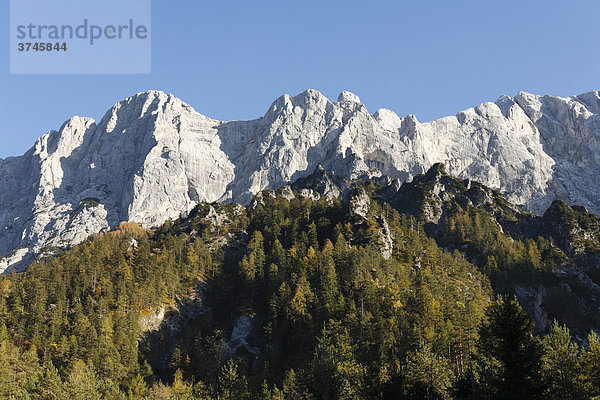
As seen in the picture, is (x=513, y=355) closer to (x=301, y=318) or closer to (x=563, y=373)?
(x=563, y=373)

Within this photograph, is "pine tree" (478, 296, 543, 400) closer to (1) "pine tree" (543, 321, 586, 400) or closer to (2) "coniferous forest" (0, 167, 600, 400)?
(2) "coniferous forest" (0, 167, 600, 400)

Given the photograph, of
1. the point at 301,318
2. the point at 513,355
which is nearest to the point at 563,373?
the point at 513,355

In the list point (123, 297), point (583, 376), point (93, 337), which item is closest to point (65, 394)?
point (93, 337)

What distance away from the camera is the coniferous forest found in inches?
2378

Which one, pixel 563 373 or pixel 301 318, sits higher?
pixel 301 318

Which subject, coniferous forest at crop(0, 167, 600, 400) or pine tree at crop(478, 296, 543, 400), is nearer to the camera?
pine tree at crop(478, 296, 543, 400)

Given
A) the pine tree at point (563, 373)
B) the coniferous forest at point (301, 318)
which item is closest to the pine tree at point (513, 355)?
the coniferous forest at point (301, 318)

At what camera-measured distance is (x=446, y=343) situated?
8044cm

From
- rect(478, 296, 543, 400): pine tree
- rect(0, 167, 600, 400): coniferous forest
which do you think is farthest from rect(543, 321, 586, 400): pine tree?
rect(478, 296, 543, 400): pine tree

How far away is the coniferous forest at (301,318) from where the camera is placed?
2378 inches

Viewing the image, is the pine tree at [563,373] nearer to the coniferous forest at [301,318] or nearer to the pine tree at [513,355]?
the coniferous forest at [301,318]

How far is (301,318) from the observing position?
4183 inches

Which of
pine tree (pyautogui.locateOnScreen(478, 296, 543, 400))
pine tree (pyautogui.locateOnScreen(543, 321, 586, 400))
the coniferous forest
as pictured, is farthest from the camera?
the coniferous forest

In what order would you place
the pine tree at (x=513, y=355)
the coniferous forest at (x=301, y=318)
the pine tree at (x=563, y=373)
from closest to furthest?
1. the pine tree at (x=513, y=355)
2. the pine tree at (x=563, y=373)
3. the coniferous forest at (x=301, y=318)
